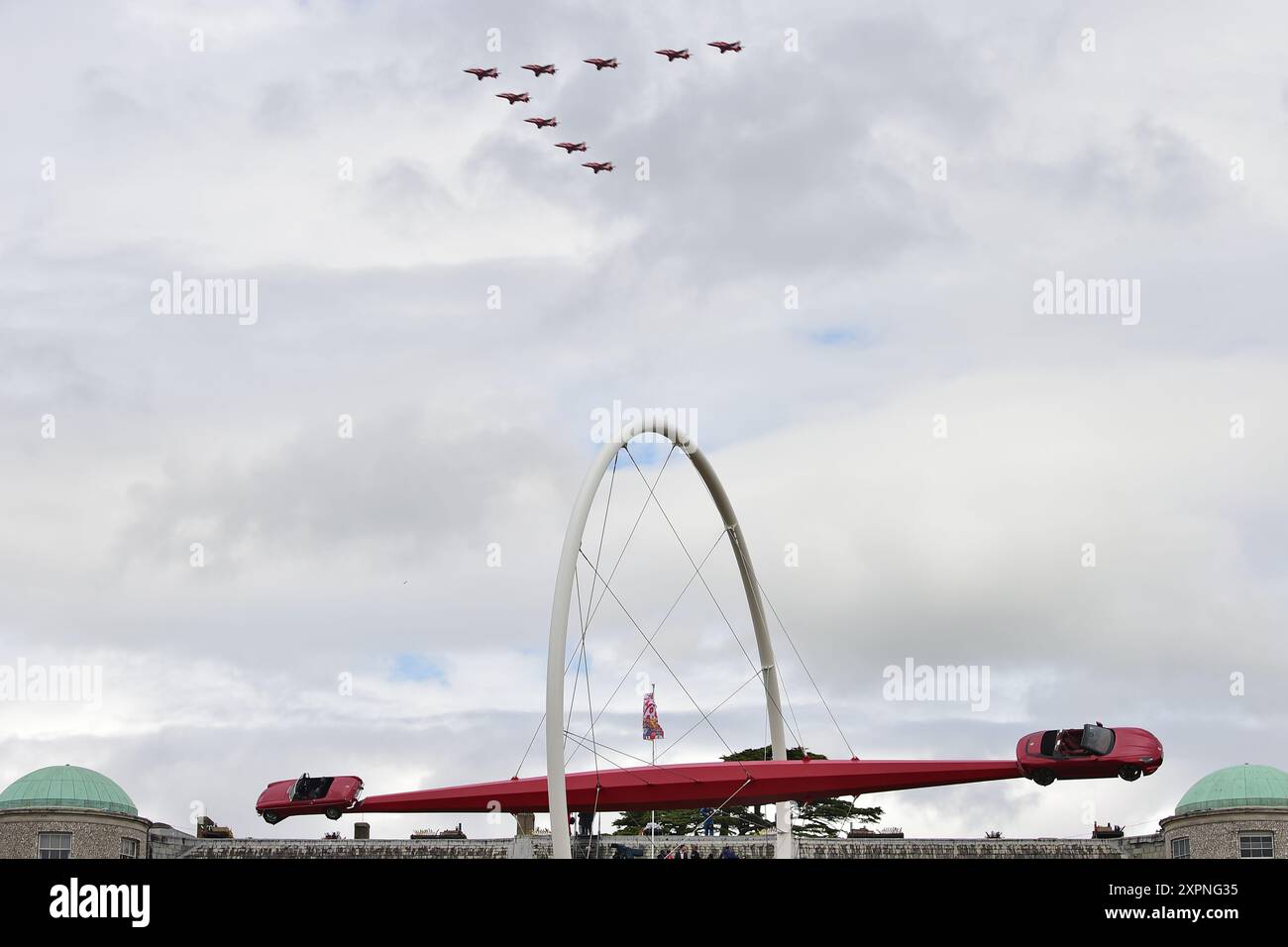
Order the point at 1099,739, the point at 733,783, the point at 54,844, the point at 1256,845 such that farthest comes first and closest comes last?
the point at 54,844 → the point at 1256,845 → the point at 733,783 → the point at 1099,739

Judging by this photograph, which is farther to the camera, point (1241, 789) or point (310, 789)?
point (1241, 789)

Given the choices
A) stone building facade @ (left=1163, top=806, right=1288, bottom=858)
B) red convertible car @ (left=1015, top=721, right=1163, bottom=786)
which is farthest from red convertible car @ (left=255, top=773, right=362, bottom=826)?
stone building facade @ (left=1163, top=806, right=1288, bottom=858)

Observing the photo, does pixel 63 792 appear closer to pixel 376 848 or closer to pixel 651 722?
pixel 376 848

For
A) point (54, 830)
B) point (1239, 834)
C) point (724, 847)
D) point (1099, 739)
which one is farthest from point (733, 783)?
point (54, 830)

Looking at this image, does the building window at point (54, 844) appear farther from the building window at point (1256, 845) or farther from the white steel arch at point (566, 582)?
the building window at point (1256, 845)

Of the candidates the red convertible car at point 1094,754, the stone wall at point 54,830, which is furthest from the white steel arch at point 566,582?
the stone wall at point 54,830
